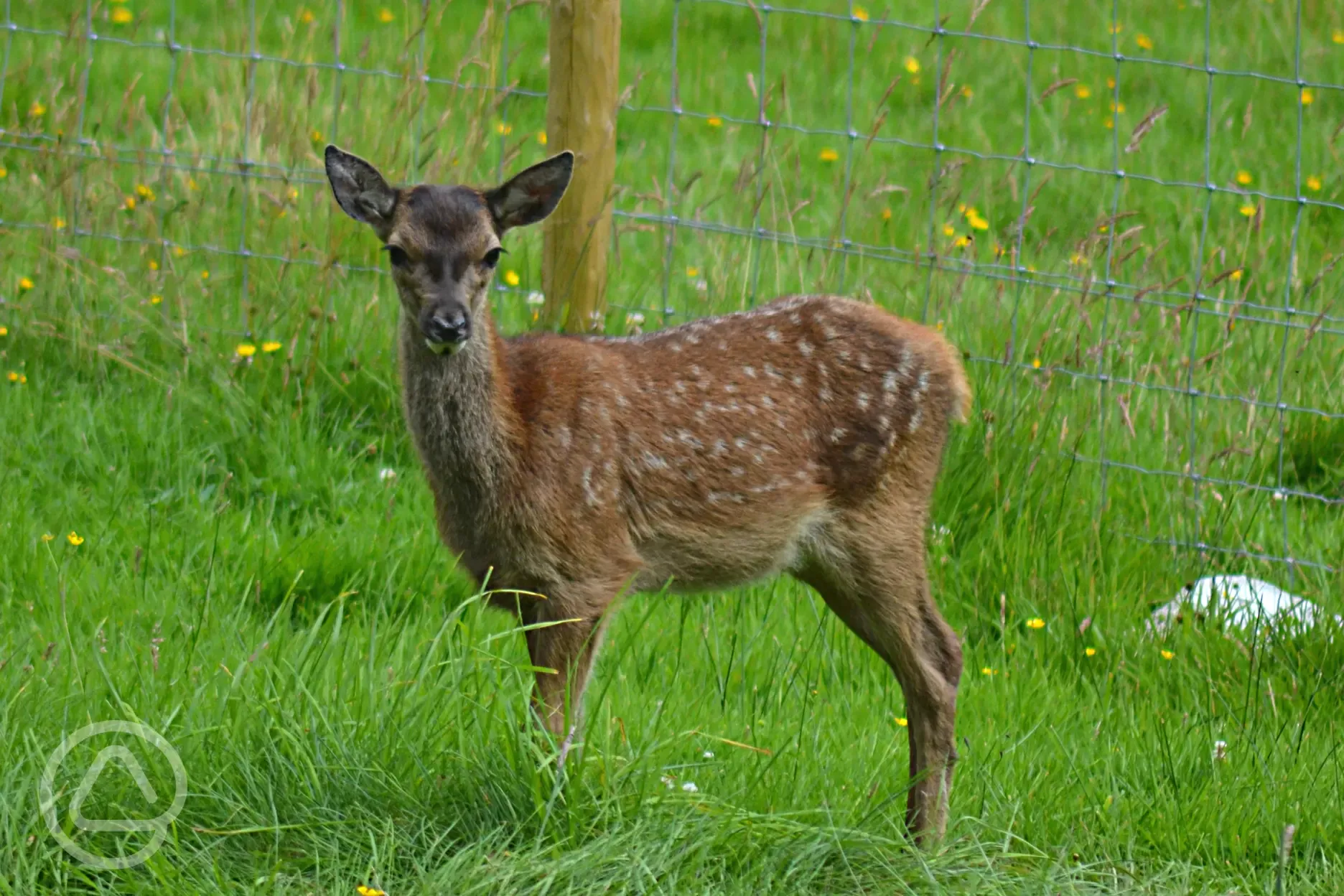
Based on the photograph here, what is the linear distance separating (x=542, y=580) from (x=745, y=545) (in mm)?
592

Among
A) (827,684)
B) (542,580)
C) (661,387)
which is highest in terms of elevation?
(661,387)

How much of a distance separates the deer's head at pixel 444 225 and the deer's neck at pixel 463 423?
9 centimetres

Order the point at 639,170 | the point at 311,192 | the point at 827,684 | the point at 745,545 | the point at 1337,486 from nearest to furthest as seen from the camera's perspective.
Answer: the point at 745,545 < the point at 827,684 < the point at 1337,486 < the point at 311,192 < the point at 639,170

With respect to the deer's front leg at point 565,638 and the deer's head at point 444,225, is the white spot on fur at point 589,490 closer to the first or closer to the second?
the deer's front leg at point 565,638

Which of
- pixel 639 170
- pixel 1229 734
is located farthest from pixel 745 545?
pixel 639 170

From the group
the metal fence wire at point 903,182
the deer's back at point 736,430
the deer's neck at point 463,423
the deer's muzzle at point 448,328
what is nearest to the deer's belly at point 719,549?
the deer's back at point 736,430

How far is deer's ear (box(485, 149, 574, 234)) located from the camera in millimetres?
4289

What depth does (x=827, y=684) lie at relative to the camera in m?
4.73

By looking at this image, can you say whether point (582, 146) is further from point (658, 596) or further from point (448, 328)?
point (658, 596)

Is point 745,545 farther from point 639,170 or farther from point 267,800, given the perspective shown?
point 639,170

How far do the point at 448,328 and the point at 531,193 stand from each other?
55 cm

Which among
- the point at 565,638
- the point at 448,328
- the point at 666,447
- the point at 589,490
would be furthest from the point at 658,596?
the point at 448,328

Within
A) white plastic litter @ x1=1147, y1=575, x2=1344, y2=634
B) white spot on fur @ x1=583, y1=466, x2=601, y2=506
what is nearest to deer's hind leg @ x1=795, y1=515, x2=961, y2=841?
white spot on fur @ x1=583, y1=466, x2=601, y2=506

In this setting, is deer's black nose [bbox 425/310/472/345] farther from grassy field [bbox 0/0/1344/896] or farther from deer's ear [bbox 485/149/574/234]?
grassy field [bbox 0/0/1344/896]
